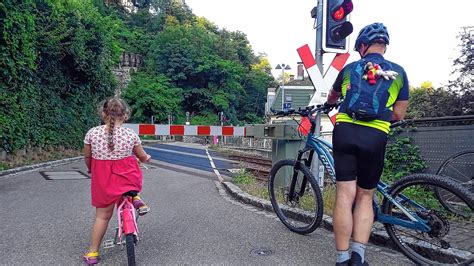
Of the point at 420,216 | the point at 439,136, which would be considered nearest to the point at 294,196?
the point at 420,216

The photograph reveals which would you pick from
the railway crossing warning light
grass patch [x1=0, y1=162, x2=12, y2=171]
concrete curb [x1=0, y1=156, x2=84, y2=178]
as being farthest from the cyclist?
grass patch [x1=0, y1=162, x2=12, y2=171]

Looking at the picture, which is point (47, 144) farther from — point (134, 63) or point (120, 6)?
point (120, 6)

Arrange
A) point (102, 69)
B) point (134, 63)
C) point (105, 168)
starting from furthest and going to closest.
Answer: point (134, 63)
point (102, 69)
point (105, 168)

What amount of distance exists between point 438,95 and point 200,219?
9777 millimetres

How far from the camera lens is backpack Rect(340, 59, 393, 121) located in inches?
108

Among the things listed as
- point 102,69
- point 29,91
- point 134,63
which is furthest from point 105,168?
point 134,63

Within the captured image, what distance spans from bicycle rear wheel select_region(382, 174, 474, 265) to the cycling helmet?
1.19 metres

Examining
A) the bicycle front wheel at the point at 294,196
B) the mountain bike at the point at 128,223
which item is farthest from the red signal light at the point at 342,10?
the mountain bike at the point at 128,223

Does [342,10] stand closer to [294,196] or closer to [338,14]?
[338,14]

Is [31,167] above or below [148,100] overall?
below

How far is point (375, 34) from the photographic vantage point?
2.97 meters

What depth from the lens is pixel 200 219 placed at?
4805 mm

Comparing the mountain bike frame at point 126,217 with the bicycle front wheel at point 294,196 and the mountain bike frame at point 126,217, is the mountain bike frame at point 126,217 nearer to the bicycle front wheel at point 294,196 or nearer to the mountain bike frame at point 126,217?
the mountain bike frame at point 126,217

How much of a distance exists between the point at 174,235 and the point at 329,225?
1.81 m
